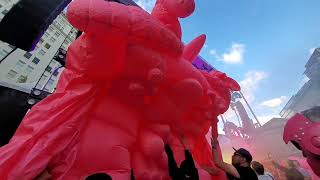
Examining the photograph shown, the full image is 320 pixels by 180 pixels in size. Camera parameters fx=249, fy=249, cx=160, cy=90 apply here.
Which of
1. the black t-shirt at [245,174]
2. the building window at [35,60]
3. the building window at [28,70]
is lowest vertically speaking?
the black t-shirt at [245,174]

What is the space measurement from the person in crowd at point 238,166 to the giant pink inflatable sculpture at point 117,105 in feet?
0.52

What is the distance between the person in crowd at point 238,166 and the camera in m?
2.40

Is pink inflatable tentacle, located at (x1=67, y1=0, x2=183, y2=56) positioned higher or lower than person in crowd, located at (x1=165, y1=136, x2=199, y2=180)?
higher

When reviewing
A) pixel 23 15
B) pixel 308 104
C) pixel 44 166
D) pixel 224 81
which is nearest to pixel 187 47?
pixel 224 81

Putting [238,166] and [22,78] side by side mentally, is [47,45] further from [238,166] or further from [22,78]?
[238,166]

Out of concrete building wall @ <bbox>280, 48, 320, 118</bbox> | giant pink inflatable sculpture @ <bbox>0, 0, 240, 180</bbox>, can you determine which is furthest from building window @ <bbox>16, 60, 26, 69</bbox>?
concrete building wall @ <bbox>280, 48, 320, 118</bbox>

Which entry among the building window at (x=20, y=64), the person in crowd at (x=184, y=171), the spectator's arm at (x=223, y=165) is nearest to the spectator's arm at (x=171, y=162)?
the person in crowd at (x=184, y=171)

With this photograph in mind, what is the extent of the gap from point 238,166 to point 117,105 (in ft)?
4.54

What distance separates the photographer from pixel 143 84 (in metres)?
2.19

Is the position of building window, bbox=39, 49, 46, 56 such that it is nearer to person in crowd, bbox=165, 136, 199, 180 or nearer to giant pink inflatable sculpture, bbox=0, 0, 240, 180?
giant pink inflatable sculpture, bbox=0, 0, 240, 180

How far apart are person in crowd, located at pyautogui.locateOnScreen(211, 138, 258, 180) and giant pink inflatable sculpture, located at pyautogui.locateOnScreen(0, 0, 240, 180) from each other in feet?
0.52

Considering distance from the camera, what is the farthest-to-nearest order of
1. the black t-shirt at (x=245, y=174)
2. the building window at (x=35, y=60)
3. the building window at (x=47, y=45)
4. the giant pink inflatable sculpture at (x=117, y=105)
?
the building window at (x=47, y=45)
the building window at (x=35, y=60)
the black t-shirt at (x=245, y=174)
the giant pink inflatable sculpture at (x=117, y=105)

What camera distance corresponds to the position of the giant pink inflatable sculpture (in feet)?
5.91

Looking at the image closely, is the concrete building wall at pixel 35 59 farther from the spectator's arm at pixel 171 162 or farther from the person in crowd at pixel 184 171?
the person in crowd at pixel 184 171
